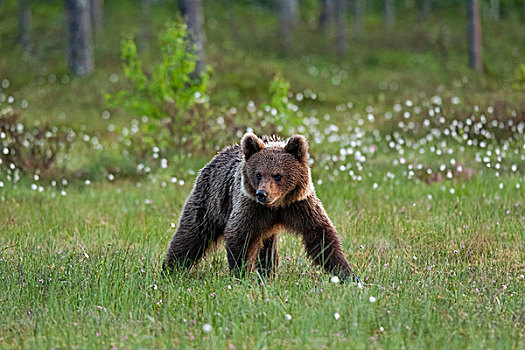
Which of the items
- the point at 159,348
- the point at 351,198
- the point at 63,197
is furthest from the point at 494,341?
the point at 63,197

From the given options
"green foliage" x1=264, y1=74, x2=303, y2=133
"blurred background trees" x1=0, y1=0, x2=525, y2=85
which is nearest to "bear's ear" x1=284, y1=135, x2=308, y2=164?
"green foliage" x1=264, y1=74, x2=303, y2=133

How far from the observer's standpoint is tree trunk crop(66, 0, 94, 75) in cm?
1950

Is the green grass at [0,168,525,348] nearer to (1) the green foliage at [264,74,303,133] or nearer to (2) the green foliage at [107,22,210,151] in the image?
(1) the green foliage at [264,74,303,133]

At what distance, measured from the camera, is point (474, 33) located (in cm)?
2122

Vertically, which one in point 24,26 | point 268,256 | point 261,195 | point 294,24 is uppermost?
point 24,26

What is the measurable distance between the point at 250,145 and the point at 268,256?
113 cm

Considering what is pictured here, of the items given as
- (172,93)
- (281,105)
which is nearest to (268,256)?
(281,105)

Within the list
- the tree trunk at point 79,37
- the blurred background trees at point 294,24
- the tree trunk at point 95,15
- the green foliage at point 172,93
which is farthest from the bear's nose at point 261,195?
the tree trunk at point 95,15

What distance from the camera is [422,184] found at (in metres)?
9.08

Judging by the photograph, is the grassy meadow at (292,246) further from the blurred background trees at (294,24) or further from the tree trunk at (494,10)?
the tree trunk at (494,10)

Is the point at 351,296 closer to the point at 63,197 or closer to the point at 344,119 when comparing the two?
the point at 63,197

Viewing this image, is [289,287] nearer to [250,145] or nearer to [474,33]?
[250,145]

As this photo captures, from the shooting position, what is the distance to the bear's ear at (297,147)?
523 cm

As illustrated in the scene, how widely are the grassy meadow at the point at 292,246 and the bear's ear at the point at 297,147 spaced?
3.21 ft
